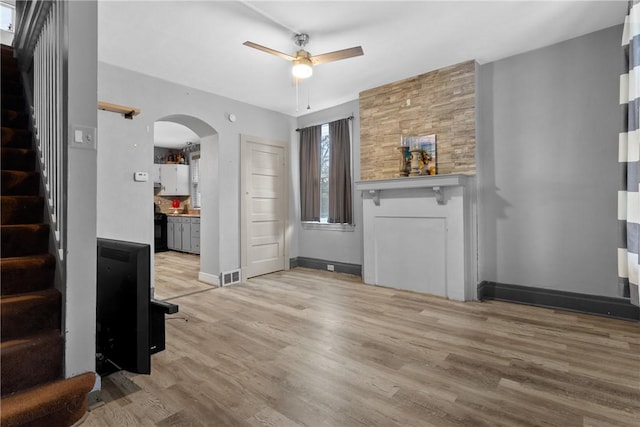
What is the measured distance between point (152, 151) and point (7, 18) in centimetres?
174

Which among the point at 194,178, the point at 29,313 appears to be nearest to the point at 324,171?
the point at 29,313

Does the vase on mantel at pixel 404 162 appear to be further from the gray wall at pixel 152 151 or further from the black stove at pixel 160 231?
the black stove at pixel 160 231

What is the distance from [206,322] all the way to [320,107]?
3812 mm

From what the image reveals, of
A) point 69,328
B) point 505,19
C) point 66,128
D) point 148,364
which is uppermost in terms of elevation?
point 505,19

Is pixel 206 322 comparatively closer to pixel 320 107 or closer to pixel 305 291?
pixel 305 291

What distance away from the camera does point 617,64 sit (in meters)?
3.01

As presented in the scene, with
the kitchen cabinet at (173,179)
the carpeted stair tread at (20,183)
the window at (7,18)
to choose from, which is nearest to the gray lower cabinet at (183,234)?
the kitchen cabinet at (173,179)

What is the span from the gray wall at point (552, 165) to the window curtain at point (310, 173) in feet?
8.44

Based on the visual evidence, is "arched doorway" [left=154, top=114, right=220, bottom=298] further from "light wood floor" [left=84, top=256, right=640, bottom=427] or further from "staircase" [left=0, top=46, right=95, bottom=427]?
"staircase" [left=0, top=46, right=95, bottom=427]

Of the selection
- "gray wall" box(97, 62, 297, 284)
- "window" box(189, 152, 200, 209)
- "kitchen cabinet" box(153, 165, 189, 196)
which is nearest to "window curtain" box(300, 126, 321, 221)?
"gray wall" box(97, 62, 297, 284)

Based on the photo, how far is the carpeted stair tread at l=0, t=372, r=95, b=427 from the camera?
1.41 meters

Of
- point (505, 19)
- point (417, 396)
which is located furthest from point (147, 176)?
point (505, 19)

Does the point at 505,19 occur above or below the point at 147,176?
above

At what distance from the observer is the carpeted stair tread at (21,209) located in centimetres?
205
